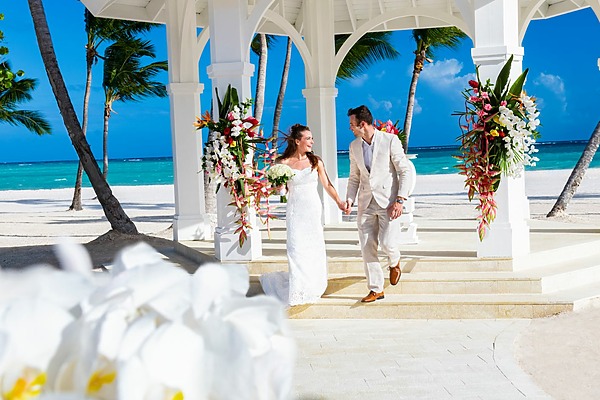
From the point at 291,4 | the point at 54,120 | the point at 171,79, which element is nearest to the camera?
the point at 171,79

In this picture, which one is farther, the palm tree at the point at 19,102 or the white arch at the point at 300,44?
the palm tree at the point at 19,102

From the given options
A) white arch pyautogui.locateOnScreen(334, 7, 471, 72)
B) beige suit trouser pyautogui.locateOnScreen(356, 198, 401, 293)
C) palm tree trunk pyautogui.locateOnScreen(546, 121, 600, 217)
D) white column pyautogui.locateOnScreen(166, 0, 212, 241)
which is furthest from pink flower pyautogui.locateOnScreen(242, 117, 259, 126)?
palm tree trunk pyautogui.locateOnScreen(546, 121, 600, 217)

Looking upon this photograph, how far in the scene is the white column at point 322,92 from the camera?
42.8ft

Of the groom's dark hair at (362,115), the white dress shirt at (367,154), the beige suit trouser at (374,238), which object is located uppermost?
the groom's dark hair at (362,115)

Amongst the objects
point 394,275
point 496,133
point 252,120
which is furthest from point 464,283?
point 252,120

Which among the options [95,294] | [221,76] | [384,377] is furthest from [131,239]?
[95,294]

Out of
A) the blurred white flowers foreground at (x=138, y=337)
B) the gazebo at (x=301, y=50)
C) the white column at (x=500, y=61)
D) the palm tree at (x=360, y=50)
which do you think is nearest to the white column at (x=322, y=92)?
the gazebo at (x=301, y=50)

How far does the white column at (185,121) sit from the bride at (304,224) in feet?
12.5

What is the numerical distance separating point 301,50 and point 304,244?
18.5 feet

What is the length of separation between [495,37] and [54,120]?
209 ft

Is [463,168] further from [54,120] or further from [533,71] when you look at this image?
[54,120]

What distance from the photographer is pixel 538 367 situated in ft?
20.1

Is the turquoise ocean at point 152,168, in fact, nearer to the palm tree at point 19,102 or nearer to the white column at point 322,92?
the palm tree at point 19,102

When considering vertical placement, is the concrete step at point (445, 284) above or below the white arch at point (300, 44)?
below
